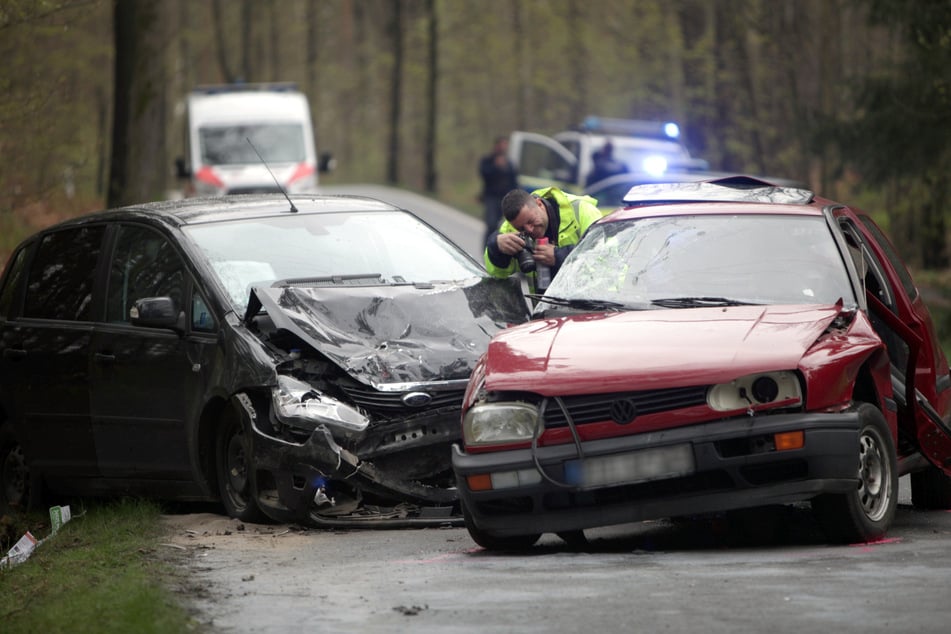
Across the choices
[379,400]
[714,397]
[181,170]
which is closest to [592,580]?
[714,397]

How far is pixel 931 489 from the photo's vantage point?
816cm

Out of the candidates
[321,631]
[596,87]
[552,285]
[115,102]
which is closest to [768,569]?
[321,631]

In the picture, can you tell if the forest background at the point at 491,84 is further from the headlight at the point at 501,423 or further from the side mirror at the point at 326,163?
the headlight at the point at 501,423

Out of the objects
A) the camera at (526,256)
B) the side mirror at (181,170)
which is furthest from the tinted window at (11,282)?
the side mirror at (181,170)

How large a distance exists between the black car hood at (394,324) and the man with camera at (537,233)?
2.32 feet

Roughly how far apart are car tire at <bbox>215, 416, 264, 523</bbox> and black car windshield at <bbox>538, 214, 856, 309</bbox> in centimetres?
165

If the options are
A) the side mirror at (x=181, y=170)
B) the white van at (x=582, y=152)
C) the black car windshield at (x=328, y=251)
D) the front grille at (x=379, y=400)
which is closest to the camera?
the front grille at (x=379, y=400)

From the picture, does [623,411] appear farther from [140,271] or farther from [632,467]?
[140,271]

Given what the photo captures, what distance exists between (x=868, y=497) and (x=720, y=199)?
195 cm

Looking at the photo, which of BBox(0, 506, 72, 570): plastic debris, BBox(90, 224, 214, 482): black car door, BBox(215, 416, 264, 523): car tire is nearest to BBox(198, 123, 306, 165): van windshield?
BBox(90, 224, 214, 482): black car door

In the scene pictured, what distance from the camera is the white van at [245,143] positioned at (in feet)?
110

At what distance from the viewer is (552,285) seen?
315 inches

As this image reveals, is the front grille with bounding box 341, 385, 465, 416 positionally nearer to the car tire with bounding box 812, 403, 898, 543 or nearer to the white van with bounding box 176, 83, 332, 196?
the car tire with bounding box 812, 403, 898, 543

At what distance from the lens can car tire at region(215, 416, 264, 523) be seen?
8016 millimetres
